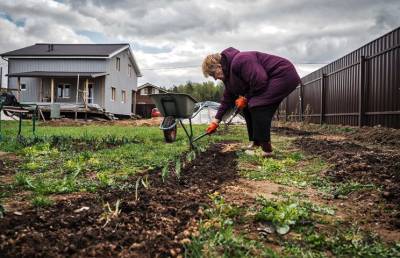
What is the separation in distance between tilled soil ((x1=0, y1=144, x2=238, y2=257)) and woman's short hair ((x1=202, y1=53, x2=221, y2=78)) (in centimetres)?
294

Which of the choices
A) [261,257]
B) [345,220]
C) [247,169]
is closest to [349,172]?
[247,169]

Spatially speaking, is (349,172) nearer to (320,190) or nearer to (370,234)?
(320,190)

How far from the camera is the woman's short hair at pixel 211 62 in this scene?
5.54 meters

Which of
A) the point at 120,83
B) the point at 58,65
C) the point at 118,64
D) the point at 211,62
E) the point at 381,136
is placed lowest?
the point at 381,136

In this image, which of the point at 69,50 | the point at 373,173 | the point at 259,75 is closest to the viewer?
the point at 373,173

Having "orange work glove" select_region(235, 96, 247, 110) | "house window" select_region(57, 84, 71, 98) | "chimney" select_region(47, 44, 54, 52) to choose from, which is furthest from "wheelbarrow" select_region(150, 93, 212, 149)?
"chimney" select_region(47, 44, 54, 52)

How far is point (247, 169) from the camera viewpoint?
4.27m

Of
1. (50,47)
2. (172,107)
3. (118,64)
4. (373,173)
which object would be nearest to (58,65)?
(50,47)

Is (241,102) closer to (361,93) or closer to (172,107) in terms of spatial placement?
(172,107)

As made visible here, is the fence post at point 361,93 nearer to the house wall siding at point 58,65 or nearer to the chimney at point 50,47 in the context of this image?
the house wall siding at point 58,65

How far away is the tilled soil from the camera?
65.4 inches

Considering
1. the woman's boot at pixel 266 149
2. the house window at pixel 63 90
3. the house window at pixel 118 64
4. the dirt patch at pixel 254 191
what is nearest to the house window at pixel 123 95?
the house window at pixel 118 64

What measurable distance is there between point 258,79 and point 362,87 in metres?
6.97

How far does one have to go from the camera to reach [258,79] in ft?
17.2
